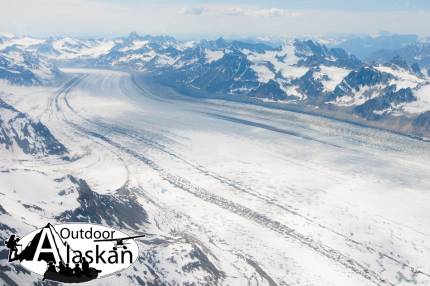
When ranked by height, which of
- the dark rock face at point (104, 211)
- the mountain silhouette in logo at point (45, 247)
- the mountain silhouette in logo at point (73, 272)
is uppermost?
the mountain silhouette in logo at point (45, 247)

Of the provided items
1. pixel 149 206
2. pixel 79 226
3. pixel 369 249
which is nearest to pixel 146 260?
pixel 79 226

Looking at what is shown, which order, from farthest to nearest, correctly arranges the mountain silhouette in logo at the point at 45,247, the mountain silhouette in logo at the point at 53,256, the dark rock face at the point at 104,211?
the dark rock face at the point at 104,211
the mountain silhouette in logo at the point at 53,256
the mountain silhouette in logo at the point at 45,247

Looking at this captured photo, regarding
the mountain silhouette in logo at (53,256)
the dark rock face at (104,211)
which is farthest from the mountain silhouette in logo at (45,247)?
the dark rock face at (104,211)

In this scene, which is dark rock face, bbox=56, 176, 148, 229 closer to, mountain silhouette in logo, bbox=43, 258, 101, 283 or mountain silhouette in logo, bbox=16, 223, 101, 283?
mountain silhouette in logo, bbox=43, 258, 101, 283

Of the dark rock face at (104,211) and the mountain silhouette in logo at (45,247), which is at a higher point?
the mountain silhouette in logo at (45,247)

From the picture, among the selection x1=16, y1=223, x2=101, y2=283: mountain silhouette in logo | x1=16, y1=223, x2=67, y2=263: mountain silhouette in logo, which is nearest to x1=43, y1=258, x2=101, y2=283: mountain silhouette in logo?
x1=16, y1=223, x2=101, y2=283: mountain silhouette in logo

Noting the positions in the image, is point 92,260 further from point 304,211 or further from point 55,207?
point 304,211

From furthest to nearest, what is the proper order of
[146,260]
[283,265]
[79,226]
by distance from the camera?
[283,265] → [146,260] → [79,226]

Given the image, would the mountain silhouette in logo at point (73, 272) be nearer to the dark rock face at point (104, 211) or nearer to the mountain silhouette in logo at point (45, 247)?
the mountain silhouette in logo at point (45, 247)

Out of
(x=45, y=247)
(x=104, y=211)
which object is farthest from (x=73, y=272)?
(x=104, y=211)
